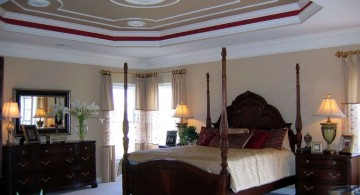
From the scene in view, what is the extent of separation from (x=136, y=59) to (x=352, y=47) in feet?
14.3

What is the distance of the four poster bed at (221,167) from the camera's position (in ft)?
14.2

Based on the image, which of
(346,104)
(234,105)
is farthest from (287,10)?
(234,105)

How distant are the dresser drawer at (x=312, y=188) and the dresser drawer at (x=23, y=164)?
4141mm

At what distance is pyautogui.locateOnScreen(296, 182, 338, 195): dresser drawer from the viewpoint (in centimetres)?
502

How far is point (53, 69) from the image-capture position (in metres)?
6.86

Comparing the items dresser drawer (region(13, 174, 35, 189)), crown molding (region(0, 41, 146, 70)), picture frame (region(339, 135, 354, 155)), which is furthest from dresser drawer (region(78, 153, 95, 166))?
picture frame (region(339, 135, 354, 155))

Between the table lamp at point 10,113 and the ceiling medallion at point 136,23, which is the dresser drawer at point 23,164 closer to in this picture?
the table lamp at point 10,113

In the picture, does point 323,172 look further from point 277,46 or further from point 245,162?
point 277,46

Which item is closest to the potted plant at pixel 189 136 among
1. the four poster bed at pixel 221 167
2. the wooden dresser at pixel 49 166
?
the four poster bed at pixel 221 167

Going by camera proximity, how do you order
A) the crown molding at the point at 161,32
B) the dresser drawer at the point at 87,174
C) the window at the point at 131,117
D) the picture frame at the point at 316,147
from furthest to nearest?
the window at the point at 131,117 < the dresser drawer at the point at 87,174 < the picture frame at the point at 316,147 < the crown molding at the point at 161,32

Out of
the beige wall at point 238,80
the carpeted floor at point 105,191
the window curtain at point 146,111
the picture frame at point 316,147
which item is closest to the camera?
the picture frame at point 316,147

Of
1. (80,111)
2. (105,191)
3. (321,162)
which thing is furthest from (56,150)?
(321,162)

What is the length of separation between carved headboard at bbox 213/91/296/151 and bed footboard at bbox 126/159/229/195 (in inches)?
79.6

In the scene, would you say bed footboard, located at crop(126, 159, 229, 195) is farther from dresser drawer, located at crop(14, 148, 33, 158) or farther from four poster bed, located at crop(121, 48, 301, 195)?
dresser drawer, located at crop(14, 148, 33, 158)
